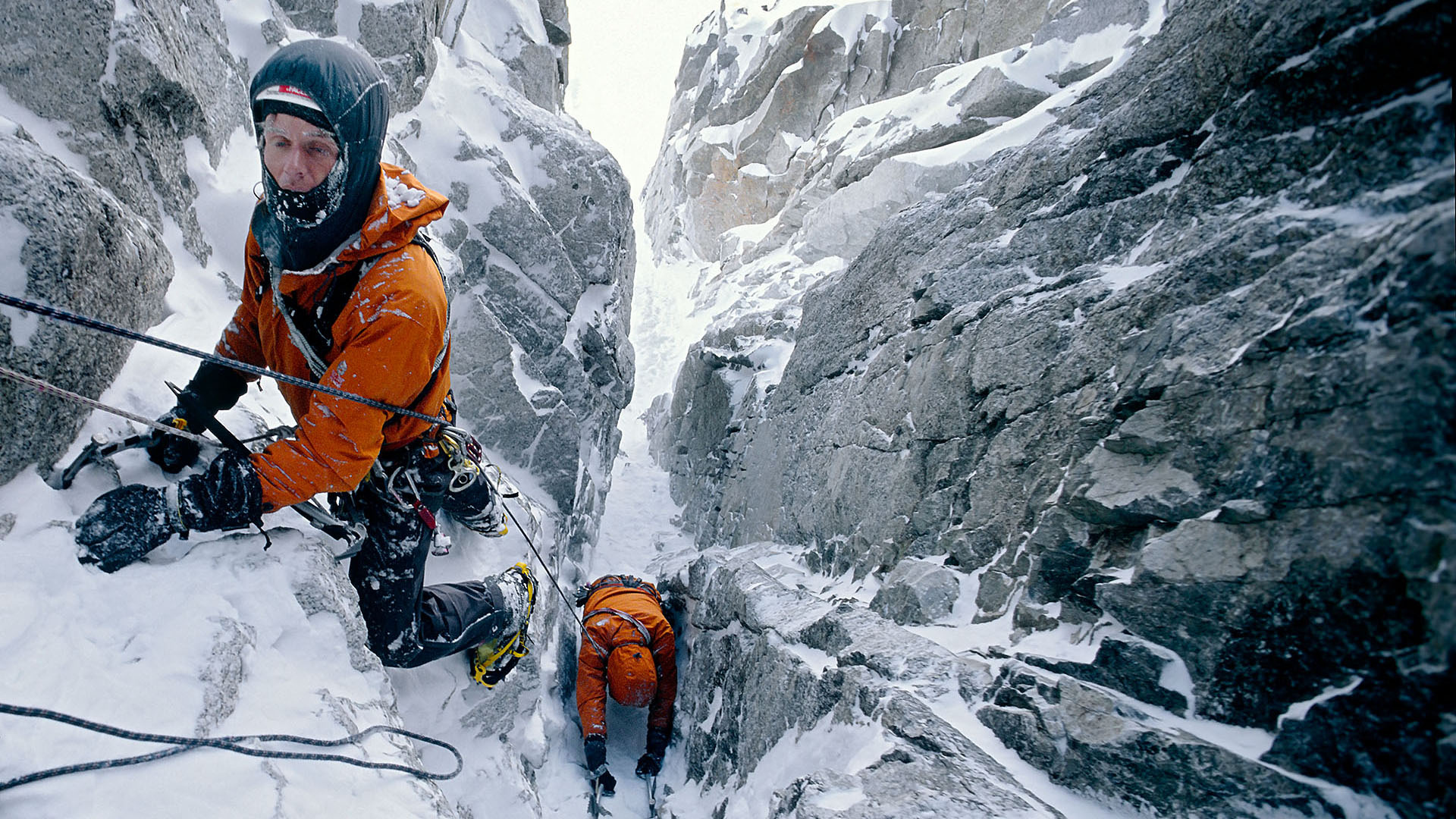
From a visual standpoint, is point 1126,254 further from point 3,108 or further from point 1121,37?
A: point 1121,37

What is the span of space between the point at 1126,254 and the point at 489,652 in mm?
4437

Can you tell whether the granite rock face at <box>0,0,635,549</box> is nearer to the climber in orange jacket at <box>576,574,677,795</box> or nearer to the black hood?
the black hood

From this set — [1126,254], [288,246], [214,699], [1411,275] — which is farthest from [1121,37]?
[214,699]

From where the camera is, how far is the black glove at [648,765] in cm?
510

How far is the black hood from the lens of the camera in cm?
220

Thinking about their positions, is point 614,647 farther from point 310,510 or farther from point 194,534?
point 194,534

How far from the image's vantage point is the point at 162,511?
6.77ft

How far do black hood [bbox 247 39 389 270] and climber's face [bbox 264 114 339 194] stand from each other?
5 centimetres

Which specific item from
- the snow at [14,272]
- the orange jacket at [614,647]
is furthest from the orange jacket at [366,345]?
the orange jacket at [614,647]

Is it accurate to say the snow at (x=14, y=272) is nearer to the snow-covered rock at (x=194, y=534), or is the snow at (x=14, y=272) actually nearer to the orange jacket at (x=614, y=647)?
the snow-covered rock at (x=194, y=534)

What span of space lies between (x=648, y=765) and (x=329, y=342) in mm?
4470

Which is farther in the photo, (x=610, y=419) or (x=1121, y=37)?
(x=1121, y=37)

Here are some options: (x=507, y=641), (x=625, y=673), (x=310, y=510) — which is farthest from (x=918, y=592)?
(x=310, y=510)

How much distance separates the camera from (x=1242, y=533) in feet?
6.48
